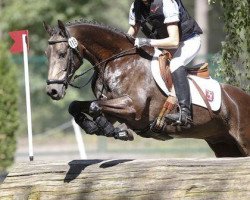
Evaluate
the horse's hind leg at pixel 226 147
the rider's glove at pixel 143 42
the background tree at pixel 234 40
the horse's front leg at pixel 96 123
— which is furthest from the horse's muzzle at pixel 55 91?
the background tree at pixel 234 40

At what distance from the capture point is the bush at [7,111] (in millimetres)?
15133

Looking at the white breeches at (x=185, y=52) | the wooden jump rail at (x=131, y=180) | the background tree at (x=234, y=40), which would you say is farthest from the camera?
the background tree at (x=234, y=40)

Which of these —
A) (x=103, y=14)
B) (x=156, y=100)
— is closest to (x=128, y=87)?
(x=156, y=100)

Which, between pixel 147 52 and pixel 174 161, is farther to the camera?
pixel 147 52

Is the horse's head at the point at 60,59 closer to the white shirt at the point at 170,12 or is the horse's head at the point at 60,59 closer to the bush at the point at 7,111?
the white shirt at the point at 170,12

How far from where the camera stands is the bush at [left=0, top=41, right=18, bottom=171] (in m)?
15.1

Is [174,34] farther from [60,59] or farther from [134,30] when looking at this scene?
[60,59]

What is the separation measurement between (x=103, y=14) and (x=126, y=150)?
8.73 meters

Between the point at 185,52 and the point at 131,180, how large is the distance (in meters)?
2.26

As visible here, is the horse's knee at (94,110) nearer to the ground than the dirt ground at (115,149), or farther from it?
farther from it

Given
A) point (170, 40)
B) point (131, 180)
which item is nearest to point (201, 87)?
point (170, 40)

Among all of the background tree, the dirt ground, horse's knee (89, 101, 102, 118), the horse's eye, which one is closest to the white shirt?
the horse's eye

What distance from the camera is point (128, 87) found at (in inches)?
345

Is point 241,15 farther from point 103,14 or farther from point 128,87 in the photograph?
point 103,14
